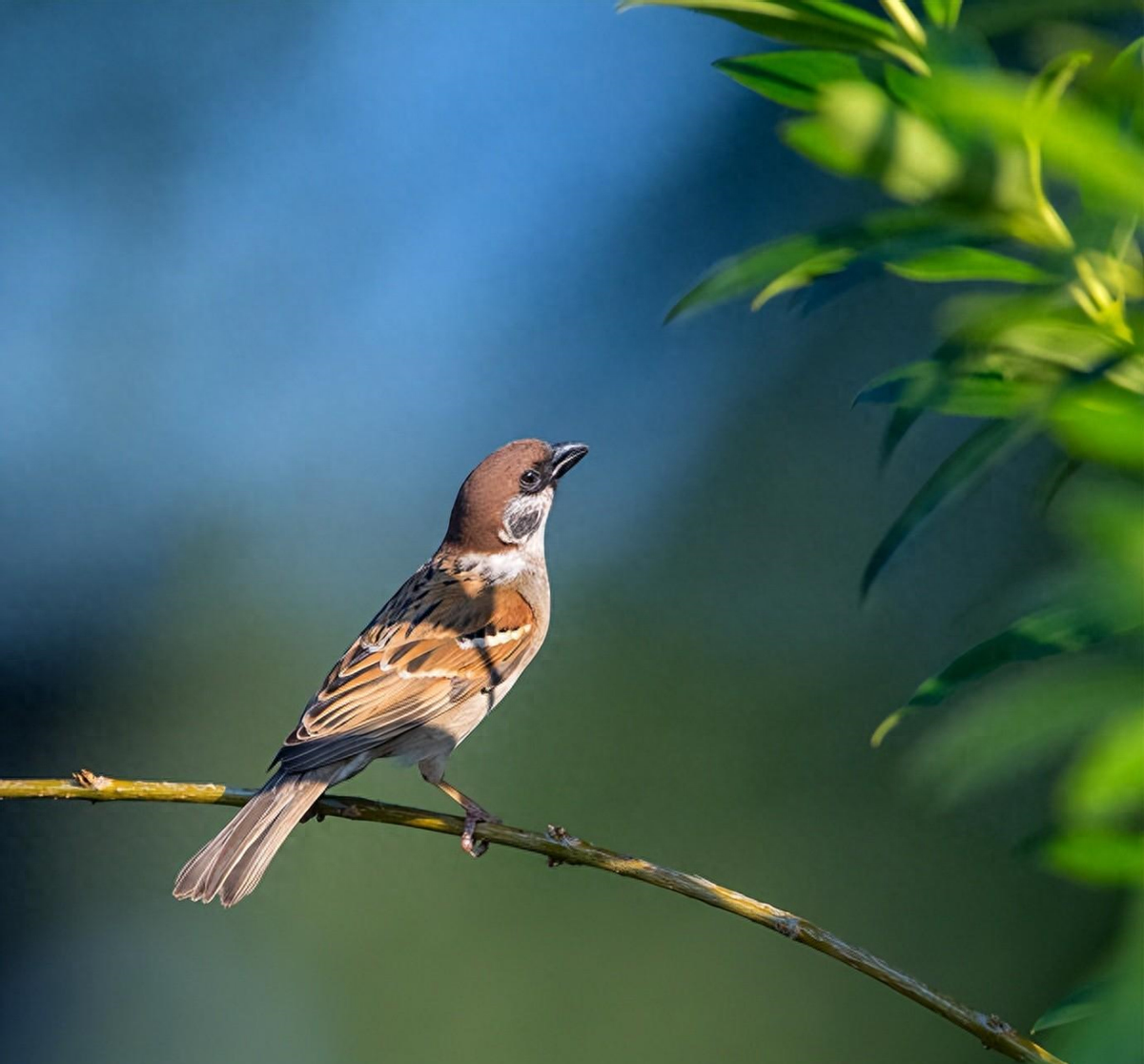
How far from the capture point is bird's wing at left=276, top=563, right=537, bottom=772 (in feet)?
A: 11.5

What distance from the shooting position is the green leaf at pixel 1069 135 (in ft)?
2.17

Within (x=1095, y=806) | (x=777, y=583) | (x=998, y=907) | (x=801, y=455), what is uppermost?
(x=1095, y=806)

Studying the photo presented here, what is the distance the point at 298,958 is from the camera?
29.1 feet

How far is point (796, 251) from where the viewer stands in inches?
38.1

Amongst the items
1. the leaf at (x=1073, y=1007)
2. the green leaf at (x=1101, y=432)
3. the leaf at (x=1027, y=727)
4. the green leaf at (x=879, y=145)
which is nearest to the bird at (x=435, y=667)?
the leaf at (x=1073, y=1007)

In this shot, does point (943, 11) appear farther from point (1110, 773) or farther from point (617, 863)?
point (617, 863)

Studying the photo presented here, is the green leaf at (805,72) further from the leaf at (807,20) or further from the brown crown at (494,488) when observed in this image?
the brown crown at (494,488)

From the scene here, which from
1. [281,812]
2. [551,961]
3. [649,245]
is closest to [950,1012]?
[281,812]

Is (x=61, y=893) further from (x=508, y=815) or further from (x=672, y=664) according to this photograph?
(x=672, y=664)

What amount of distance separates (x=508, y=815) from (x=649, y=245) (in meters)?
4.95

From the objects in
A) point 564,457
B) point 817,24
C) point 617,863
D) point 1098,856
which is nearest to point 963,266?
point 817,24

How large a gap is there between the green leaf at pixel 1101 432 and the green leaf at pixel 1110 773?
11 centimetres

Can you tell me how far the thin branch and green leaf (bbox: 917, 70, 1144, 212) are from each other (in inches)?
23.0

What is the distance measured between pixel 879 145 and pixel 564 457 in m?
3.59
